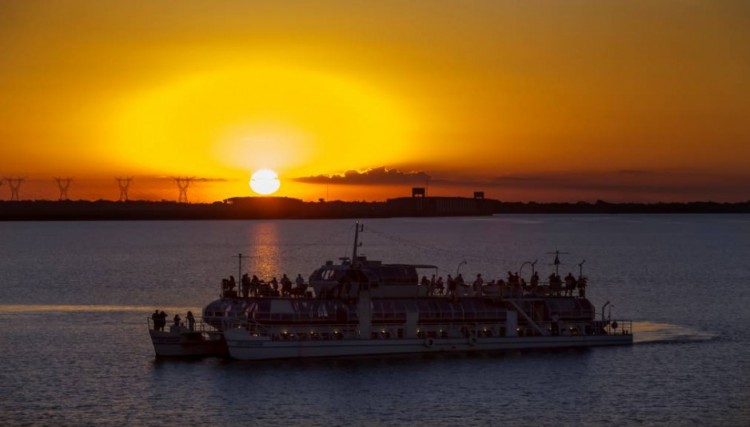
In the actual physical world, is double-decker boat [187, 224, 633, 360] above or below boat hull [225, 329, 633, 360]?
above

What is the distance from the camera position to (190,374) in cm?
6825

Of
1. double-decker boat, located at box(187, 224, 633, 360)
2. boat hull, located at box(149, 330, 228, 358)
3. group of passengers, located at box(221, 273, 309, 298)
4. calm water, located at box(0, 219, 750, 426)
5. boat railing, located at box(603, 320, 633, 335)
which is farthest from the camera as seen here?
boat railing, located at box(603, 320, 633, 335)

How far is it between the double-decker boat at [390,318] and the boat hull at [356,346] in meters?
0.06

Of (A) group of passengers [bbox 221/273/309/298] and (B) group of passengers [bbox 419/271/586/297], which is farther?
(B) group of passengers [bbox 419/271/586/297]

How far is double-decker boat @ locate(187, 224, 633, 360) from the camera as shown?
71250 millimetres

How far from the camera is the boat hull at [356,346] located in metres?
70.4

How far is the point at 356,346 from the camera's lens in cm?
7119

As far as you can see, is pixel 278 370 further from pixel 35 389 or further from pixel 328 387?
pixel 35 389

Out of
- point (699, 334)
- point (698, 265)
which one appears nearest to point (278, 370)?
point (699, 334)

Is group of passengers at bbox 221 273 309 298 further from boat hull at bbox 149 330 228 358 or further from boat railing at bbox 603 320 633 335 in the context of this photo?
boat railing at bbox 603 320 633 335

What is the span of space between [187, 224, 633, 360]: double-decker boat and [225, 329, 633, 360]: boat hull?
0.21 ft

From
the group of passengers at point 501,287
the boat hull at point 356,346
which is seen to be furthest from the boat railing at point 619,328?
the boat hull at point 356,346

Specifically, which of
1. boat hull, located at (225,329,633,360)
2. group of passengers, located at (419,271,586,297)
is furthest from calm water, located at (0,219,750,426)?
group of passengers, located at (419,271,586,297)

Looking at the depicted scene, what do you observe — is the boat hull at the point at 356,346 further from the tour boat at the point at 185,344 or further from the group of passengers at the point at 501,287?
the group of passengers at the point at 501,287
